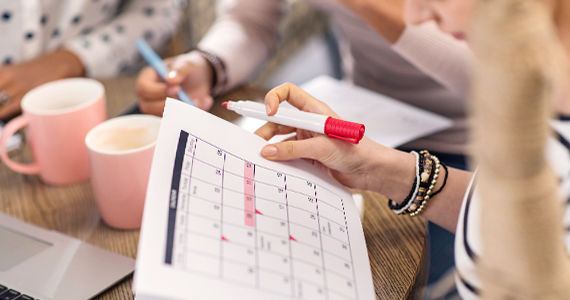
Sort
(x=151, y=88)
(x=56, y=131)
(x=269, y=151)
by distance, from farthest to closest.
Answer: (x=151, y=88), (x=56, y=131), (x=269, y=151)

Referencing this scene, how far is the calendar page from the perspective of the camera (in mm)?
353

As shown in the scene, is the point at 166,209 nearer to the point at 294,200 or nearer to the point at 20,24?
the point at 294,200

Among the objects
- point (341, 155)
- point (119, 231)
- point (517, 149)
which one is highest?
point (517, 149)

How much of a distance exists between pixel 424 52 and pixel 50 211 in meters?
0.55

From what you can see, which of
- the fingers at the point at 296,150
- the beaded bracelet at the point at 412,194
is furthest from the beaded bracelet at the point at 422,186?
the fingers at the point at 296,150

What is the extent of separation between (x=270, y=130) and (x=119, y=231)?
7.6 inches

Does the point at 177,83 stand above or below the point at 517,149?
below

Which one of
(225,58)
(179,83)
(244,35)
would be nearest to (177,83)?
(179,83)

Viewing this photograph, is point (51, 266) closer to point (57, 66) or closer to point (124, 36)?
point (57, 66)

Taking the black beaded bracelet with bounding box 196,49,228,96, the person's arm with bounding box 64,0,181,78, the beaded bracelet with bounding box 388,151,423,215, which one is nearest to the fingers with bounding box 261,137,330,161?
the beaded bracelet with bounding box 388,151,423,215

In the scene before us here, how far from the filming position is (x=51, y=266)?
50 centimetres

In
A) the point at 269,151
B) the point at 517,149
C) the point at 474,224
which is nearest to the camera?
the point at 517,149

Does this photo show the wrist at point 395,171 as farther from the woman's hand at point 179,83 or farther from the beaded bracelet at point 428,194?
the woman's hand at point 179,83

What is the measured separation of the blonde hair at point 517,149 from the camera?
21 centimetres
